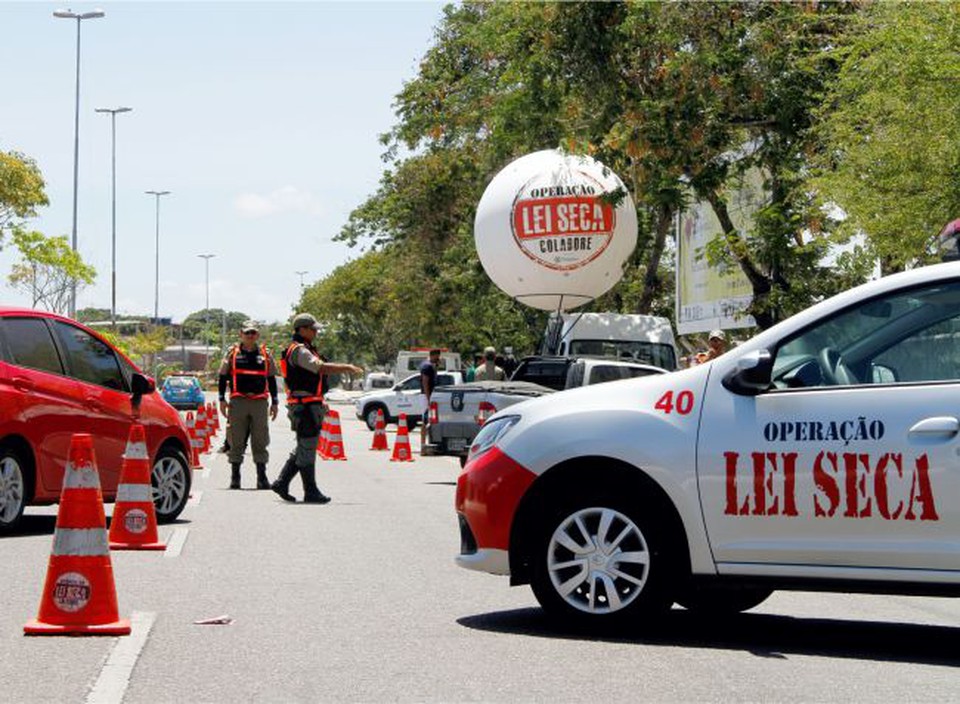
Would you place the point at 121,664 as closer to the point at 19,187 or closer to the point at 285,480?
the point at 285,480

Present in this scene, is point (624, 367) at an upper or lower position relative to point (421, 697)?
upper

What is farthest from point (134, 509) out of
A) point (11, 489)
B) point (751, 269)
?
point (751, 269)

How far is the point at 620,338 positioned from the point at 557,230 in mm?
3516

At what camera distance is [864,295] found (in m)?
7.89

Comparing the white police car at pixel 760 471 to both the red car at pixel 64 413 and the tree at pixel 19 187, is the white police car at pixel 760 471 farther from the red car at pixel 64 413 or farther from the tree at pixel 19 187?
the tree at pixel 19 187

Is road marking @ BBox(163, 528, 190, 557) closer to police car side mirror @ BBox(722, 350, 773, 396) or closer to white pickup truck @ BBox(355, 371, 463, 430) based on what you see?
police car side mirror @ BBox(722, 350, 773, 396)

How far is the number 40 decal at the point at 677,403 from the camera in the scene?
805 cm

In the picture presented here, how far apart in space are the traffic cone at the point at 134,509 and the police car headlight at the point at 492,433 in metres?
3.70

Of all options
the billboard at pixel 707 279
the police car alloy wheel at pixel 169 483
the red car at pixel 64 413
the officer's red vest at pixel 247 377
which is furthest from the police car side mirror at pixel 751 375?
the billboard at pixel 707 279

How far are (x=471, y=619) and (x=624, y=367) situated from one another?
464 inches

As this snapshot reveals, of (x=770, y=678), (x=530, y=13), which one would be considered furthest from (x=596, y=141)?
(x=770, y=678)

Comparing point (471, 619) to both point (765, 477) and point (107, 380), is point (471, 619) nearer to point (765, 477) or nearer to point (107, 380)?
point (765, 477)

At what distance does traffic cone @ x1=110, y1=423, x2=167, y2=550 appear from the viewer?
11.7m

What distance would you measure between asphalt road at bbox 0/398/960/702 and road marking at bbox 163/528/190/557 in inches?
3.5
